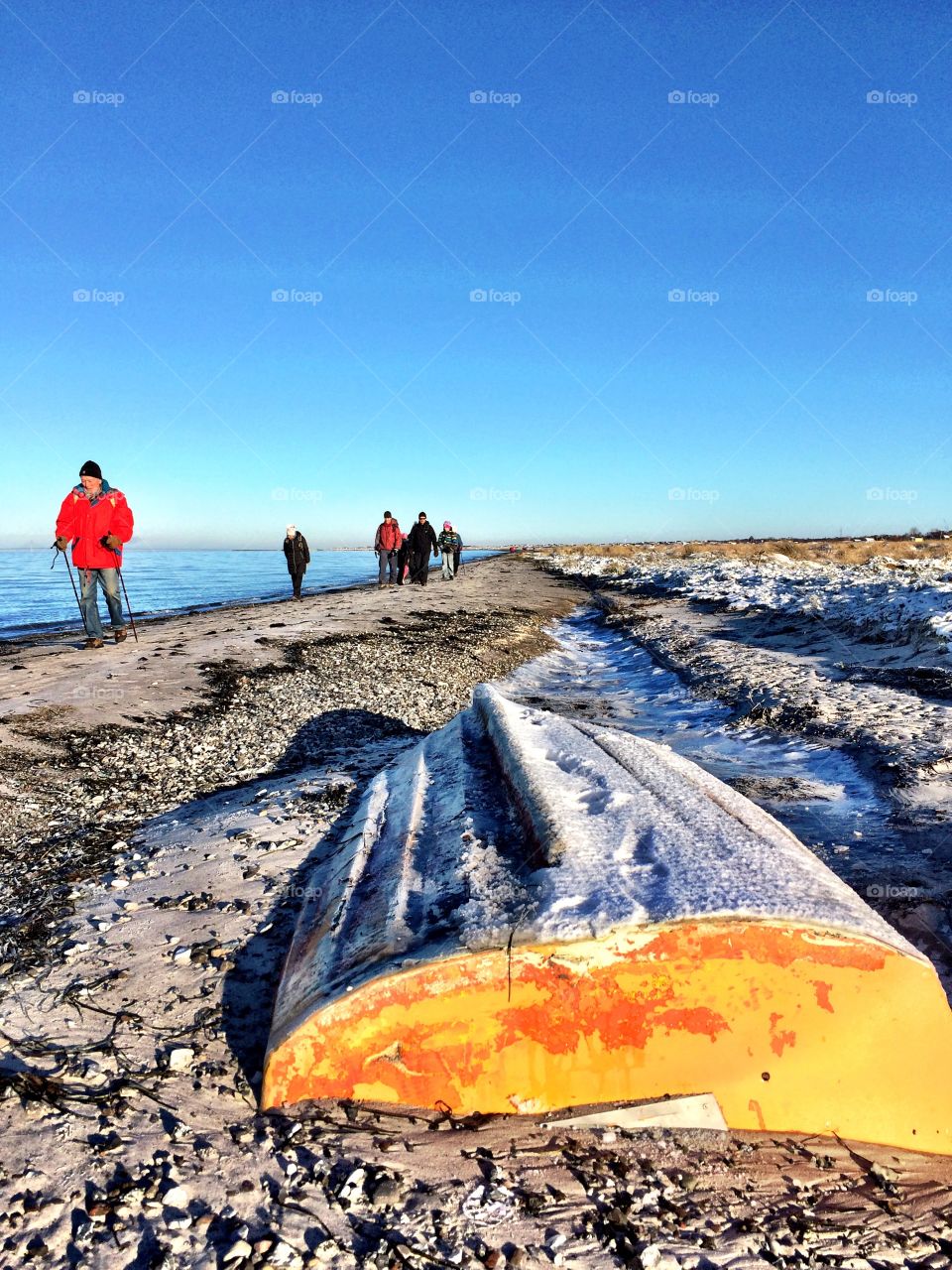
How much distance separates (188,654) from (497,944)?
1043 centimetres

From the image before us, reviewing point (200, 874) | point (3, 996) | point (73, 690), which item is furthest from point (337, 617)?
point (3, 996)

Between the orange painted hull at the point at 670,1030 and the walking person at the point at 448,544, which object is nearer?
the orange painted hull at the point at 670,1030

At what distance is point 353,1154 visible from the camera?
2.38m

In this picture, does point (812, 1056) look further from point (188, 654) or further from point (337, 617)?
point (337, 617)

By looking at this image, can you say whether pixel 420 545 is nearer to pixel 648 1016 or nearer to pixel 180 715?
pixel 180 715

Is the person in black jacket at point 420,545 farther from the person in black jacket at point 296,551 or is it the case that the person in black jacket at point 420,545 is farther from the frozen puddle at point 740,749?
the frozen puddle at point 740,749

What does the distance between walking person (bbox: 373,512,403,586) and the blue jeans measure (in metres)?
15.4

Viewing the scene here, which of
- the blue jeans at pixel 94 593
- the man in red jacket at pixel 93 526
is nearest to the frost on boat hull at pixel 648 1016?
the man in red jacket at pixel 93 526

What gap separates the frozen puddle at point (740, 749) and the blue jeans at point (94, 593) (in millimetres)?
6750

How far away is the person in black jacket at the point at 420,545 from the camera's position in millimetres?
28344

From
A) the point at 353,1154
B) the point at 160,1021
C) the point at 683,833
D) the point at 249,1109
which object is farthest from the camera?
the point at 683,833

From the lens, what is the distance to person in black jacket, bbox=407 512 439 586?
2834cm

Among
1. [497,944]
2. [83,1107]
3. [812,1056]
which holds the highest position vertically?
[497,944]

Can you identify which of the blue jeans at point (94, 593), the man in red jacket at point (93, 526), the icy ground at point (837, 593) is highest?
the man in red jacket at point (93, 526)
